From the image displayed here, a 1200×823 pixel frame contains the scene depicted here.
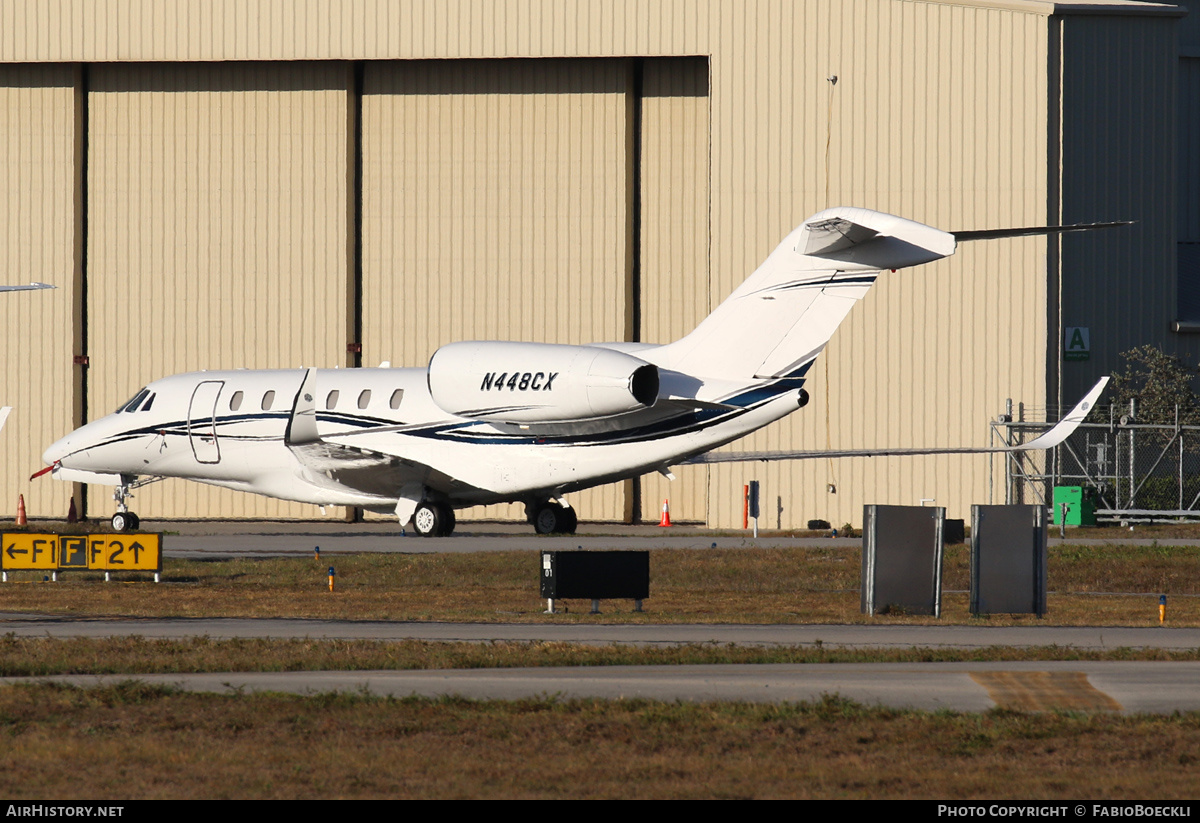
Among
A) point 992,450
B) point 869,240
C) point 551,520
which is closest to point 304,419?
point 551,520

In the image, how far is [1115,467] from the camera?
40.4m

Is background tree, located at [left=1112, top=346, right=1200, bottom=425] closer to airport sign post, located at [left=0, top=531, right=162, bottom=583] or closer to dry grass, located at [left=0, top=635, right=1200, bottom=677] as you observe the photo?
airport sign post, located at [left=0, top=531, right=162, bottom=583]

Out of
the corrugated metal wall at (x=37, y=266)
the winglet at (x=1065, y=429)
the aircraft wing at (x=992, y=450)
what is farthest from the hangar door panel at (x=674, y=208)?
the corrugated metal wall at (x=37, y=266)

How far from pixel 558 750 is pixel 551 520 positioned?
24.5 meters

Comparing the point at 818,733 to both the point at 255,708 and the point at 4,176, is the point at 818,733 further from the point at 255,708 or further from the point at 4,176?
the point at 4,176

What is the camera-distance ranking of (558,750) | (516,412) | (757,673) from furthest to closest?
(516,412) → (757,673) → (558,750)

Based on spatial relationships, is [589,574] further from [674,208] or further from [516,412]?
[674,208]

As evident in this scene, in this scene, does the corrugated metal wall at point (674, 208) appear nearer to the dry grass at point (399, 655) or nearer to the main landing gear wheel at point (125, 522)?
the main landing gear wheel at point (125, 522)

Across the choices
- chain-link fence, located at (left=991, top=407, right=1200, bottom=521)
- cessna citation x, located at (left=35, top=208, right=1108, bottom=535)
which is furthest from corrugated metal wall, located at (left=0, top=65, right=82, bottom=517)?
chain-link fence, located at (left=991, top=407, right=1200, bottom=521)

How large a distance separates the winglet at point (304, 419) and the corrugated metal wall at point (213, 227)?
1139 centimetres

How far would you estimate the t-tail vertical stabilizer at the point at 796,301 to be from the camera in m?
26.1

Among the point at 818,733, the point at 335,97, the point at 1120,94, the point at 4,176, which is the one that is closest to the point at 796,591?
the point at 818,733


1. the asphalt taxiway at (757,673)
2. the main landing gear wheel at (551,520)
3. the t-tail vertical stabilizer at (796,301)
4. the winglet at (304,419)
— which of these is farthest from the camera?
the main landing gear wheel at (551,520)

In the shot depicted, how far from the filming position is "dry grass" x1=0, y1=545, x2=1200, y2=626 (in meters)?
20.6
